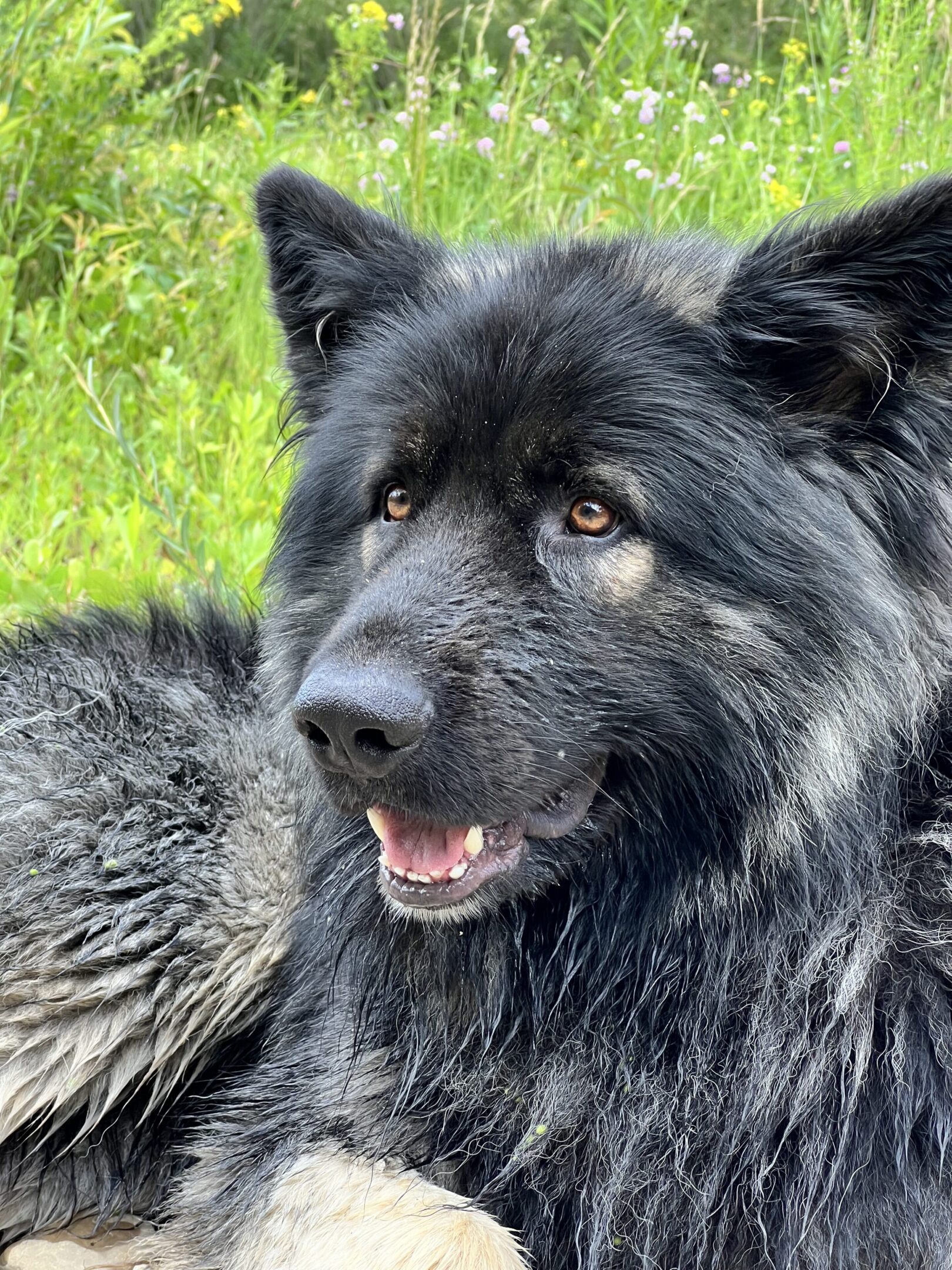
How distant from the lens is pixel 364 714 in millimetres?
2143

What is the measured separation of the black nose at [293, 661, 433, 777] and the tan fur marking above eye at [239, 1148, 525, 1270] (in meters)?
0.87

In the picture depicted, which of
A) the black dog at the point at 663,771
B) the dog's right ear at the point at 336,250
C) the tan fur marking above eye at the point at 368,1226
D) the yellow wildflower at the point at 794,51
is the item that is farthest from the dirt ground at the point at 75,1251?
the yellow wildflower at the point at 794,51

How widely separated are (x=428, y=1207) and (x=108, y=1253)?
943 millimetres

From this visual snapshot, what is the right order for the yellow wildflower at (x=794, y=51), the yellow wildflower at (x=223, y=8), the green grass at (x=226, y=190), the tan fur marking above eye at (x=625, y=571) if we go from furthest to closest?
1. the yellow wildflower at (x=223, y=8)
2. the yellow wildflower at (x=794, y=51)
3. the green grass at (x=226, y=190)
4. the tan fur marking above eye at (x=625, y=571)

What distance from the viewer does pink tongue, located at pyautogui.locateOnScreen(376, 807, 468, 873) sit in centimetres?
241

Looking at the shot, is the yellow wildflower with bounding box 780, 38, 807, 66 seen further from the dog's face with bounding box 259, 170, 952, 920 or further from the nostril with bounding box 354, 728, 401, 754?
the nostril with bounding box 354, 728, 401, 754

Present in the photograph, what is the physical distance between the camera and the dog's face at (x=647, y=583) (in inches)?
90.7

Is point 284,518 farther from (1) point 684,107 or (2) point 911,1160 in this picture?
(1) point 684,107

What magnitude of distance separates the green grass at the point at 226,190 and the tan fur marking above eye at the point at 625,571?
2.40 metres

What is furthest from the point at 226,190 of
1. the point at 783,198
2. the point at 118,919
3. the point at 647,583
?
the point at 647,583

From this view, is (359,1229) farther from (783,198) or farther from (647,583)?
(783,198)

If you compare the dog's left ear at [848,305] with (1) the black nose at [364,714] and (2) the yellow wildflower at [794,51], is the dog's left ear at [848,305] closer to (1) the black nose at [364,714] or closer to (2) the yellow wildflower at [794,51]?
(1) the black nose at [364,714]

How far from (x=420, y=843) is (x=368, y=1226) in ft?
2.37

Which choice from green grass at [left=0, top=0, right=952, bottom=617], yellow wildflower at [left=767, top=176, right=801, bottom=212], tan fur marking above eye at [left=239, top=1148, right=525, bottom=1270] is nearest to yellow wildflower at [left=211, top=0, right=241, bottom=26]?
green grass at [left=0, top=0, right=952, bottom=617]
